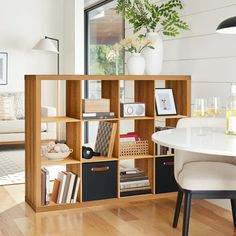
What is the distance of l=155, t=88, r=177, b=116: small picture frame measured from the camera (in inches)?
159

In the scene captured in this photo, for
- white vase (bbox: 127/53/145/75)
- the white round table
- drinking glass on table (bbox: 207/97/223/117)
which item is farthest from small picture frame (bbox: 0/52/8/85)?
the white round table

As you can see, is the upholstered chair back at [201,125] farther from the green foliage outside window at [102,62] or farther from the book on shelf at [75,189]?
the green foliage outside window at [102,62]

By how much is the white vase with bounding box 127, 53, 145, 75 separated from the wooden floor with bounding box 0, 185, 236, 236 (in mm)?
1099

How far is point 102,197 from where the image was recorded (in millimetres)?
3811

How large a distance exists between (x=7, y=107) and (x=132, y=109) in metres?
3.53

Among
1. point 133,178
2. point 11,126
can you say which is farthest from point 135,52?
point 11,126

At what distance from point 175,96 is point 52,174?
1.62m

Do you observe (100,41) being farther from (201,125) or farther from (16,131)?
(201,125)

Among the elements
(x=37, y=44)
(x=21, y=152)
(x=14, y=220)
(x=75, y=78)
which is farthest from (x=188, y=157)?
(x=37, y=44)

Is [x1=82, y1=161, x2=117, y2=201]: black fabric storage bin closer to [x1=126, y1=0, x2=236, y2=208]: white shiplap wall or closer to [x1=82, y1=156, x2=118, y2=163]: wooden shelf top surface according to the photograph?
[x1=82, y1=156, x2=118, y2=163]: wooden shelf top surface

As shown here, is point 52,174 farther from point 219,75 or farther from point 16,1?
point 16,1

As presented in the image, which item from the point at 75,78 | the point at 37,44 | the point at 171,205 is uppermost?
the point at 37,44

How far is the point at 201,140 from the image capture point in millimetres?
→ 2516

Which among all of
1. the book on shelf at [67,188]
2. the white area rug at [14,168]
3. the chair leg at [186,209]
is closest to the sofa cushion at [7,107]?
the white area rug at [14,168]
